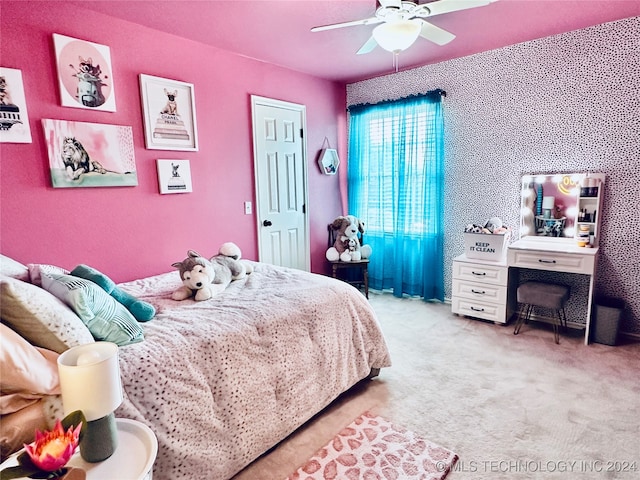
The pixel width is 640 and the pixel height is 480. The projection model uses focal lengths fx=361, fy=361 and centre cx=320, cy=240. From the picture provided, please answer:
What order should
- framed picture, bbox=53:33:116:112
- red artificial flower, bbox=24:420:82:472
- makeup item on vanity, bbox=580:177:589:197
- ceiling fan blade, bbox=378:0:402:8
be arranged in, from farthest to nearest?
makeup item on vanity, bbox=580:177:589:197, framed picture, bbox=53:33:116:112, ceiling fan blade, bbox=378:0:402:8, red artificial flower, bbox=24:420:82:472

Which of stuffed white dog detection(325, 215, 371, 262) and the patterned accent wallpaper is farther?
stuffed white dog detection(325, 215, 371, 262)

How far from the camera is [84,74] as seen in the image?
2434 millimetres

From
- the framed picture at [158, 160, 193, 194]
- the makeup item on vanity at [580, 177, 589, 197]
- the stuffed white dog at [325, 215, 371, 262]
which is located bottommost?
the stuffed white dog at [325, 215, 371, 262]

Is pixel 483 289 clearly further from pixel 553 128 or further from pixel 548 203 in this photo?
pixel 553 128

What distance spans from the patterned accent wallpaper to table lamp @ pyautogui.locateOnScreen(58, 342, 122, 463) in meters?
3.53

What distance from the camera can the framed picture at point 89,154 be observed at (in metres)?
2.35

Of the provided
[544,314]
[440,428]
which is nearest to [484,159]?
Result: [544,314]

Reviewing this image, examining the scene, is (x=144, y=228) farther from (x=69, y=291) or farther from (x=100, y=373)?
(x=100, y=373)

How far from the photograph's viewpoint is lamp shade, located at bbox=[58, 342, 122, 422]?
40.3 inches

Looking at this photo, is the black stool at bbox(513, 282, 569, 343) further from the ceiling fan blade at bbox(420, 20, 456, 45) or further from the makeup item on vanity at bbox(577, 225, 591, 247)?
the ceiling fan blade at bbox(420, 20, 456, 45)

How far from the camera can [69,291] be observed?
57.5 inches

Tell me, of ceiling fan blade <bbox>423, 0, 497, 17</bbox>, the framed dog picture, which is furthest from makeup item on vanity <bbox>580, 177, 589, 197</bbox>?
the framed dog picture

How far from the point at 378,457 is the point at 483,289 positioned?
2085 mm

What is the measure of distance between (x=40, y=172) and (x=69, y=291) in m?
1.32
